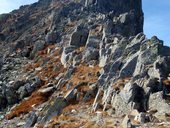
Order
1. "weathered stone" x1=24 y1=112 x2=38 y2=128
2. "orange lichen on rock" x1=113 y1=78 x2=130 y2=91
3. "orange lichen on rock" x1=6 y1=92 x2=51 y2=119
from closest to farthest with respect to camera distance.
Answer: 1. "orange lichen on rock" x1=113 y1=78 x2=130 y2=91
2. "weathered stone" x1=24 y1=112 x2=38 y2=128
3. "orange lichen on rock" x1=6 y1=92 x2=51 y2=119

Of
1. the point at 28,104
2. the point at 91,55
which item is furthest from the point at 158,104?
the point at 91,55

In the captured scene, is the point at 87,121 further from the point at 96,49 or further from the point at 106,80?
the point at 96,49

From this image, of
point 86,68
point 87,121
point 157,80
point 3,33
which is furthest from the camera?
point 3,33

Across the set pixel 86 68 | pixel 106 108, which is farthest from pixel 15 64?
pixel 106 108

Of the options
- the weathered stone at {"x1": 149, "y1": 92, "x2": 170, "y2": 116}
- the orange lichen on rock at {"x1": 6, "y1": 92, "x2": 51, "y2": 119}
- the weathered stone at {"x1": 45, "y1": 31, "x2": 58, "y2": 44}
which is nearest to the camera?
the weathered stone at {"x1": 149, "y1": 92, "x2": 170, "y2": 116}

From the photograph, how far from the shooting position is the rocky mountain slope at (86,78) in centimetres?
4162

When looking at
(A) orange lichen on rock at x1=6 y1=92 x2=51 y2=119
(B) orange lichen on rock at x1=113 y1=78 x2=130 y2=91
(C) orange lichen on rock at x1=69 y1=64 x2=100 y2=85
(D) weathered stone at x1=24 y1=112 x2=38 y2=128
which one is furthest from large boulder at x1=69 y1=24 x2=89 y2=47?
(D) weathered stone at x1=24 y1=112 x2=38 y2=128

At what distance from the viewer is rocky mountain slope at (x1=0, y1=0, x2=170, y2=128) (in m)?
41.6

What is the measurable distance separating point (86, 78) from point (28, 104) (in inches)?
353

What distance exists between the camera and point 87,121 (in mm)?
41312

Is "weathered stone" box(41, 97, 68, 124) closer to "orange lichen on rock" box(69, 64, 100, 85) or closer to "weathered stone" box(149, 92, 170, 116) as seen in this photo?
"orange lichen on rock" box(69, 64, 100, 85)

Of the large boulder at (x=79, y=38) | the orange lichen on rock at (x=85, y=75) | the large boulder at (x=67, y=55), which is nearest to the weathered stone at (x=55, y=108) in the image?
the orange lichen on rock at (x=85, y=75)

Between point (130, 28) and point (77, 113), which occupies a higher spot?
point (130, 28)

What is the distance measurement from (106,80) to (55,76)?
15.0m
